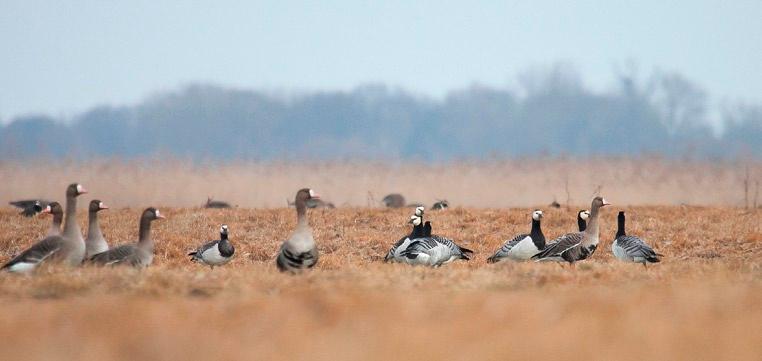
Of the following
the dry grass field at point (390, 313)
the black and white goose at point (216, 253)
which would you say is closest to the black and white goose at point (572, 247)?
the dry grass field at point (390, 313)

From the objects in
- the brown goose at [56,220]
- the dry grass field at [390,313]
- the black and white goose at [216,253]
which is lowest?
the black and white goose at [216,253]

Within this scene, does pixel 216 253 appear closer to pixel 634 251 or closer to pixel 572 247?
pixel 572 247

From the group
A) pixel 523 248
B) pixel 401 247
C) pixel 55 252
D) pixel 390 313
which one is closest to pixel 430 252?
pixel 401 247

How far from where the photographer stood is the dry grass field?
24.7ft

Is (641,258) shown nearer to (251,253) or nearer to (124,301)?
(251,253)

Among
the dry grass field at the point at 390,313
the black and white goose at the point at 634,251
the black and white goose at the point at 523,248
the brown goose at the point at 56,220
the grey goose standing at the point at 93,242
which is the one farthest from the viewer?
the black and white goose at the point at 523,248

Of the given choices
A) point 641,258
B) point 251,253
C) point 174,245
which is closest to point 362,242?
point 251,253

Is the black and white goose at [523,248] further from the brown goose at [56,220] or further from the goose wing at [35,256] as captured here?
the goose wing at [35,256]

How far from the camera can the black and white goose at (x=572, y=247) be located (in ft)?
51.3

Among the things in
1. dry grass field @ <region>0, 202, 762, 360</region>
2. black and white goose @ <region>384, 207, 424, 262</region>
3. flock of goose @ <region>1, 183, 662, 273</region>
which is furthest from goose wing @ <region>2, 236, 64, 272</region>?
black and white goose @ <region>384, 207, 424, 262</region>

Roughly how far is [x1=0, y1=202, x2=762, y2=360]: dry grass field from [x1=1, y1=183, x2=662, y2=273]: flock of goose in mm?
658

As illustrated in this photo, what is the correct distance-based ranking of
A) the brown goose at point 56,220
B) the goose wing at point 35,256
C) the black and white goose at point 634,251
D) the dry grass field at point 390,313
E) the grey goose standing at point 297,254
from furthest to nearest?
the black and white goose at point 634,251 → the brown goose at point 56,220 → the grey goose standing at point 297,254 → the goose wing at point 35,256 → the dry grass field at point 390,313

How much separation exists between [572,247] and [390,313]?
25.6 ft

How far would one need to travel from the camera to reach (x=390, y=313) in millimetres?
8523
